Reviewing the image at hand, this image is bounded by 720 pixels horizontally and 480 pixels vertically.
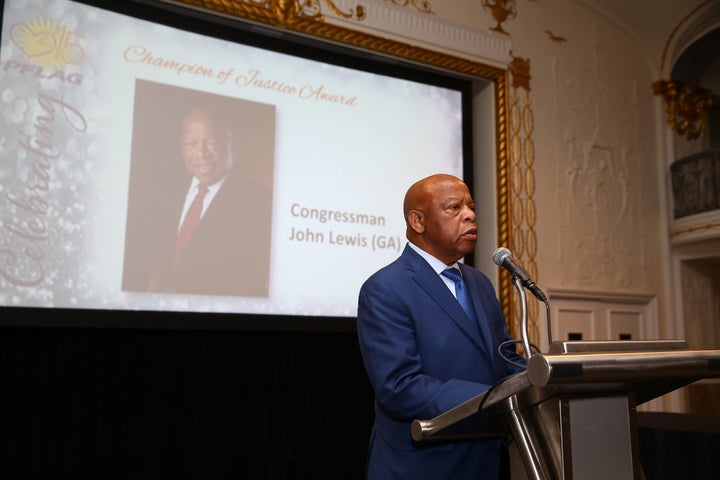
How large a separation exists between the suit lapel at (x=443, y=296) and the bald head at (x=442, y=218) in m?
0.08

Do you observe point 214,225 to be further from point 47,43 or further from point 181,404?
point 47,43

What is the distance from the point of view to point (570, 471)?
1.37 metres

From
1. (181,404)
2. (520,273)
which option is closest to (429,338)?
(520,273)

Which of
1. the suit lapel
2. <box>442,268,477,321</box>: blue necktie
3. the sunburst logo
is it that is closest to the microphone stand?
the suit lapel

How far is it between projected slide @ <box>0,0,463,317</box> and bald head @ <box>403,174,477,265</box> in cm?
240

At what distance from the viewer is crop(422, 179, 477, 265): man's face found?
7.06ft

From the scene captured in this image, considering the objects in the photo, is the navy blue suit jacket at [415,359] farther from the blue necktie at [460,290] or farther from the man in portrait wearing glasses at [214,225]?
the man in portrait wearing glasses at [214,225]

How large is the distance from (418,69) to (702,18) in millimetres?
3431

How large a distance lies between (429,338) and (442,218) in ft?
1.26

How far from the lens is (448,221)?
2.15 m

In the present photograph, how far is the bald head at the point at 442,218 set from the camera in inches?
84.7

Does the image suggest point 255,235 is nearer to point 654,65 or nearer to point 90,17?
point 90,17

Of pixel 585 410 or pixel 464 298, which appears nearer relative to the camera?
pixel 585 410

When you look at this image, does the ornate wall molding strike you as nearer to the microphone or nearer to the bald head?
the bald head
